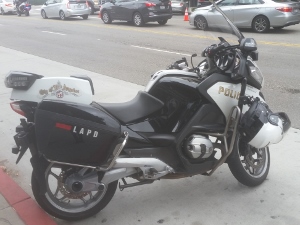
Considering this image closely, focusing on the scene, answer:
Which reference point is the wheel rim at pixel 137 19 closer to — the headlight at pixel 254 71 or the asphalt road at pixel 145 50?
the asphalt road at pixel 145 50

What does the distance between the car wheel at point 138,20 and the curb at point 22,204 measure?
1559 centimetres

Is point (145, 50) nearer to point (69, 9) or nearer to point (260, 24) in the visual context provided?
point (260, 24)

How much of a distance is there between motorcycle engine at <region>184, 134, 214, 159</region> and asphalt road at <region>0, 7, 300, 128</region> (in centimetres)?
131

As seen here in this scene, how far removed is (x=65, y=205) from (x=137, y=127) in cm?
92

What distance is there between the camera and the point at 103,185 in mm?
3082

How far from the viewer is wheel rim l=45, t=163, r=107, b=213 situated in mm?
3182

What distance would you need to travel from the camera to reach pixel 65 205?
327 cm

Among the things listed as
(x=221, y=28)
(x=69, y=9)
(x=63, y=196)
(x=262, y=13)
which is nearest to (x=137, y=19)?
(x=262, y=13)

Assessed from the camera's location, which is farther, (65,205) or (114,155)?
(65,205)

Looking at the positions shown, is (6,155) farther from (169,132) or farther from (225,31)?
(225,31)

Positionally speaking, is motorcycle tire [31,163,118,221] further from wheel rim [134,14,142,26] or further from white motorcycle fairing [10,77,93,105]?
wheel rim [134,14,142,26]

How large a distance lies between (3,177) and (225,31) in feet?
9.12

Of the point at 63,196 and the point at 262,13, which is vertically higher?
the point at 262,13

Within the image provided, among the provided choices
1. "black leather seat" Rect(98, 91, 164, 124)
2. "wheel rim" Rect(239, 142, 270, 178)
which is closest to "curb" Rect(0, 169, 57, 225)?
"black leather seat" Rect(98, 91, 164, 124)
